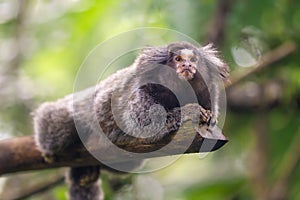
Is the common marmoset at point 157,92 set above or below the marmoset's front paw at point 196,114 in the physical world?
above

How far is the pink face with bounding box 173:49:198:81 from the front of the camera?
260 centimetres

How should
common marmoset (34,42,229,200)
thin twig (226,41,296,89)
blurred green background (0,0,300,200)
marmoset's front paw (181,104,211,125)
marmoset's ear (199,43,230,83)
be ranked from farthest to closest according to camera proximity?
thin twig (226,41,296,89), blurred green background (0,0,300,200), marmoset's ear (199,43,230,83), common marmoset (34,42,229,200), marmoset's front paw (181,104,211,125)

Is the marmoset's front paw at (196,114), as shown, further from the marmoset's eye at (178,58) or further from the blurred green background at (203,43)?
the blurred green background at (203,43)

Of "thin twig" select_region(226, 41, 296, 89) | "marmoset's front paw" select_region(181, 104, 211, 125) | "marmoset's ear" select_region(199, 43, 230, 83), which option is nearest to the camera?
"marmoset's front paw" select_region(181, 104, 211, 125)

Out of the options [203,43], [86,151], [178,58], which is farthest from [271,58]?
[178,58]

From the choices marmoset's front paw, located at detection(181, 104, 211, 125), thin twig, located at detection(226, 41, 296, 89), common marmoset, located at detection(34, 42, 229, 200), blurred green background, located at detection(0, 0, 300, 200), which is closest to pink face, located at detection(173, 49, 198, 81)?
common marmoset, located at detection(34, 42, 229, 200)

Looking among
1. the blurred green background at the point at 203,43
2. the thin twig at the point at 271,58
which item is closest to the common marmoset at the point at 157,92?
the blurred green background at the point at 203,43

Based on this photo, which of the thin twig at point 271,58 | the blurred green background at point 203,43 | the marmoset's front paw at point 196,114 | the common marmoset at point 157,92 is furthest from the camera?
the thin twig at point 271,58

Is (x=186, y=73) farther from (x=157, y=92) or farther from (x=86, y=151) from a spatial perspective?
(x=86, y=151)

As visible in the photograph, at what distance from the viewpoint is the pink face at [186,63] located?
2602 mm

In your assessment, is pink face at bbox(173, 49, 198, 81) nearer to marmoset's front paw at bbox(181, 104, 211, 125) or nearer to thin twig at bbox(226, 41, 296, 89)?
marmoset's front paw at bbox(181, 104, 211, 125)

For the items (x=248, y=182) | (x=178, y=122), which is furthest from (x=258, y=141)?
(x=178, y=122)

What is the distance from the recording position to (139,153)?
284cm

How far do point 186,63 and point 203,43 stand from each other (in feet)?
5.10
